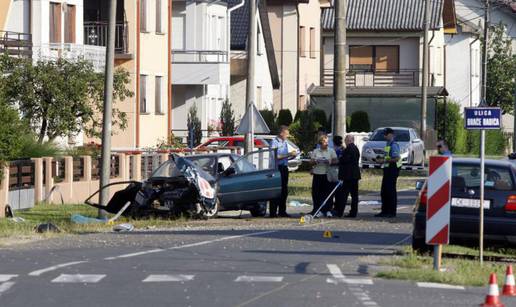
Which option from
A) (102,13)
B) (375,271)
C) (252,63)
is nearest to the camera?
(375,271)

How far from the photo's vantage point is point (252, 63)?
3506cm

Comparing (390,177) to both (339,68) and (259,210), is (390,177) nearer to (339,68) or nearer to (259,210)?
(259,210)

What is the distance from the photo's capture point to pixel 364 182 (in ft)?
149

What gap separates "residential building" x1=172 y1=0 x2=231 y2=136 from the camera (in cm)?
5462

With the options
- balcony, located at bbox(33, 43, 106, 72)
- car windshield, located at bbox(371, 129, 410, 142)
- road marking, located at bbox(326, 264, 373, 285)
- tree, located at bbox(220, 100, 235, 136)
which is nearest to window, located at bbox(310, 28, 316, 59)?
tree, located at bbox(220, 100, 235, 136)

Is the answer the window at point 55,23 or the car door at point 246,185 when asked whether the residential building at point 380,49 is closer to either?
the window at point 55,23

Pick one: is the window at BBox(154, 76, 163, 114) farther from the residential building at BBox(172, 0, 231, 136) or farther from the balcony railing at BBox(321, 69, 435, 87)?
Result: the balcony railing at BBox(321, 69, 435, 87)

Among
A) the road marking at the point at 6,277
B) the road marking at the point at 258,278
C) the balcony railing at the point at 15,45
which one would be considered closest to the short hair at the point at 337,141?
the balcony railing at the point at 15,45

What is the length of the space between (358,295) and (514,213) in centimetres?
539

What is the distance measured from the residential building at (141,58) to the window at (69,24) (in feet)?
9.27

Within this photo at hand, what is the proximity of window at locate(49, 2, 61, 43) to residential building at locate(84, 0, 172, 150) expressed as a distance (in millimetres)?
3884

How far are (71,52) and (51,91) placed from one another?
19.1 feet

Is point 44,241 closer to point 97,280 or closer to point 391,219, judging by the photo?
point 97,280

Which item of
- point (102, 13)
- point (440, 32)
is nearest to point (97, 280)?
point (102, 13)
